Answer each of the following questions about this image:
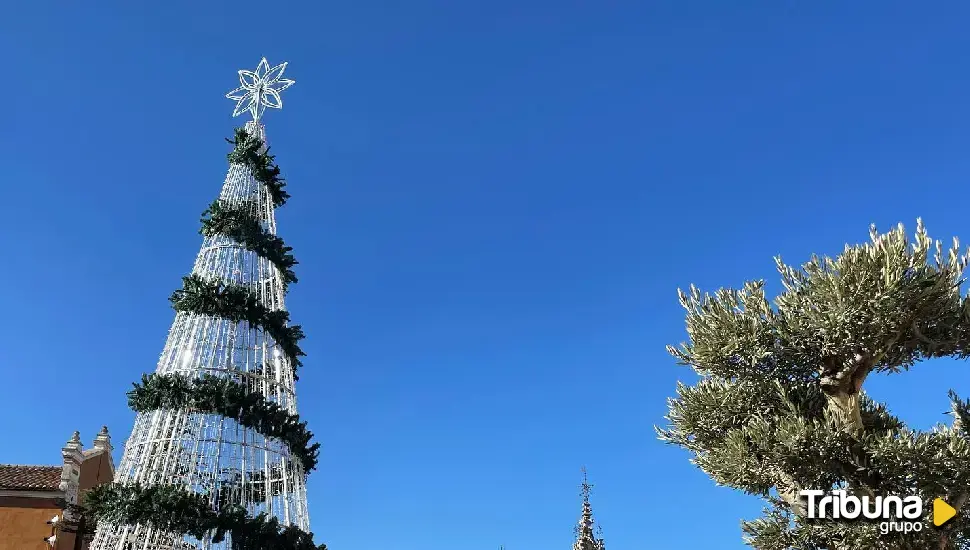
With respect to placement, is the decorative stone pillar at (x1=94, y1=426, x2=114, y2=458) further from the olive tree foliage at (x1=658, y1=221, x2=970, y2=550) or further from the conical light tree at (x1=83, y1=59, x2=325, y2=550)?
the olive tree foliage at (x1=658, y1=221, x2=970, y2=550)

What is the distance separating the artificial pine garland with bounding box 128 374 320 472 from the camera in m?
17.4

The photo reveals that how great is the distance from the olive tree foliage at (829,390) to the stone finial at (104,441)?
21.7 meters

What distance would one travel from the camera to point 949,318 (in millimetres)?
16469

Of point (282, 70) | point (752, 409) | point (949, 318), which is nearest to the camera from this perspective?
point (949, 318)

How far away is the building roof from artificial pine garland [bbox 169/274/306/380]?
9.34m

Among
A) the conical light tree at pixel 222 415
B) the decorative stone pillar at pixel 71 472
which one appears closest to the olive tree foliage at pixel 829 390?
the conical light tree at pixel 222 415

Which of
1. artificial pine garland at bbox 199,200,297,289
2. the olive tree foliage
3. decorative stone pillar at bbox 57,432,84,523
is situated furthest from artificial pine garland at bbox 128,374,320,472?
the olive tree foliage

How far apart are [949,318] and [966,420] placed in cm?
285

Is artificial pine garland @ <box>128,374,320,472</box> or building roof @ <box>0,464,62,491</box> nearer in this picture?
artificial pine garland @ <box>128,374,320,472</box>

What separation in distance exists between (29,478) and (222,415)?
11.6 meters

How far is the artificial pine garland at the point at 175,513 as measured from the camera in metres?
15.5

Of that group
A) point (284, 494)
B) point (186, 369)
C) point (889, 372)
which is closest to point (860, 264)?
point (889, 372)

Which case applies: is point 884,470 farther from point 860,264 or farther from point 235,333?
point 235,333

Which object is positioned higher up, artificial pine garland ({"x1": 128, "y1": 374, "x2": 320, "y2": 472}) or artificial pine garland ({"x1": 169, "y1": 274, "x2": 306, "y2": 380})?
artificial pine garland ({"x1": 169, "y1": 274, "x2": 306, "y2": 380})
